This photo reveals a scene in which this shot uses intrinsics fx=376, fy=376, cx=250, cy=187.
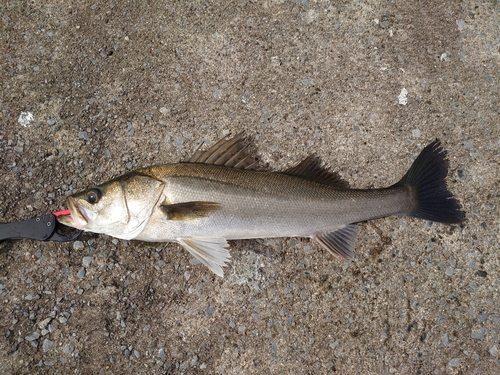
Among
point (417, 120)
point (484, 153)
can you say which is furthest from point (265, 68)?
point (484, 153)

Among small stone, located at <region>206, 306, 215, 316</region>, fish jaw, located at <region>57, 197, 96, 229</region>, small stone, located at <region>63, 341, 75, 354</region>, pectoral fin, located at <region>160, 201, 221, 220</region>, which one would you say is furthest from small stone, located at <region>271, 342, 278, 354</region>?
fish jaw, located at <region>57, 197, 96, 229</region>

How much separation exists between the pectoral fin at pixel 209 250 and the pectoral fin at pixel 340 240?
2.63ft

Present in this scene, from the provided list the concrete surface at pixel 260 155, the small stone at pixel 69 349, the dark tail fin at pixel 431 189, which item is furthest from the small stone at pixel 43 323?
the dark tail fin at pixel 431 189

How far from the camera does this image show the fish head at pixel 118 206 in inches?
117

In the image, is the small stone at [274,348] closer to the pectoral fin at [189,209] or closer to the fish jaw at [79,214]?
the pectoral fin at [189,209]

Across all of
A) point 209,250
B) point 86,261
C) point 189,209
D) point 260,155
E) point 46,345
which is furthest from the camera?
point 260,155

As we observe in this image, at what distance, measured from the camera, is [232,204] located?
299 centimetres

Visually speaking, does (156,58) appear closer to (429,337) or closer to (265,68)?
(265,68)

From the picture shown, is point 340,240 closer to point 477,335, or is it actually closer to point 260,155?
point 260,155

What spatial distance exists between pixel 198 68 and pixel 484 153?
9.19 feet

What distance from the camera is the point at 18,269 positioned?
10.8 ft

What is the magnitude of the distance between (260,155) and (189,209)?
915mm

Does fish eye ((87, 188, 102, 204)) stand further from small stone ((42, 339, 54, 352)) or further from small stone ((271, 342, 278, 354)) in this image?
small stone ((271, 342, 278, 354))

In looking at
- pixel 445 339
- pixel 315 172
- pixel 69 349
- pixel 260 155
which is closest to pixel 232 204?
pixel 260 155
